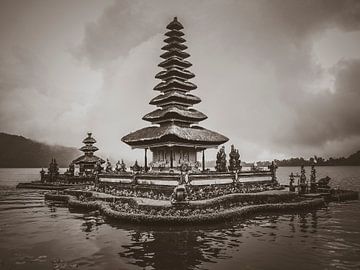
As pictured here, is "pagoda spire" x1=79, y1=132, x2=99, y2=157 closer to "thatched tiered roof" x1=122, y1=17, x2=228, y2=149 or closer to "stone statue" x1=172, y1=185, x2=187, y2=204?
"thatched tiered roof" x1=122, y1=17, x2=228, y2=149

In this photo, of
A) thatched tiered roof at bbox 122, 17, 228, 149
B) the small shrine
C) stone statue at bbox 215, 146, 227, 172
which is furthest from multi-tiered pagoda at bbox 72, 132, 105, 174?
stone statue at bbox 215, 146, 227, 172

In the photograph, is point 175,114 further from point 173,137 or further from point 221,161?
point 221,161

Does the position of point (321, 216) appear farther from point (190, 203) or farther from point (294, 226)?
point (190, 203)

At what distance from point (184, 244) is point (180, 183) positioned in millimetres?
8672

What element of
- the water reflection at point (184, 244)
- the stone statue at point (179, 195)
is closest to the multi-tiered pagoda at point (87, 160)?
the water reflection at point (184, 244)

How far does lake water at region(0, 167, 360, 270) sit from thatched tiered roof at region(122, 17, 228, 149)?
12.6 m

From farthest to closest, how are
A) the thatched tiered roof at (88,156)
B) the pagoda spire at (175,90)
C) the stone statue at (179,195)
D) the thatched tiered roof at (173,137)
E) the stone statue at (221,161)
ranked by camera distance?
the thatched tiered roof at (88,156) < the pagoda spire at (175,90) < the stone statue at (221,161) < the thatched tiered roof at (173,137) < the stone statue at (179,195)

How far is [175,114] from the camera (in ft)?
122

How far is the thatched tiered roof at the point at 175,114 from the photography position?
113ft

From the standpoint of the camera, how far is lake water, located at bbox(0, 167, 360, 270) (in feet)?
44.6

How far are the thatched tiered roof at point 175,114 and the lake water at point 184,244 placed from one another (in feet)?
41.5

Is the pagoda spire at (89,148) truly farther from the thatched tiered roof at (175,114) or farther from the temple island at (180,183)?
the thatched tiered roof at (175,114)

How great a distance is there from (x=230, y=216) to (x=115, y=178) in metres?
15.6

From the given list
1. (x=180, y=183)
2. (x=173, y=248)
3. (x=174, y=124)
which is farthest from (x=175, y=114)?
(x=173, y=248)
